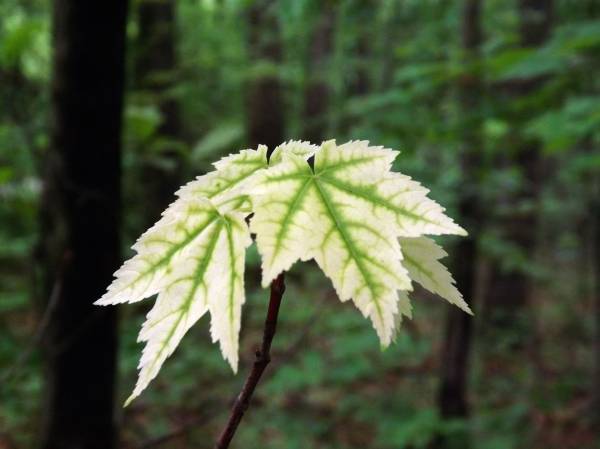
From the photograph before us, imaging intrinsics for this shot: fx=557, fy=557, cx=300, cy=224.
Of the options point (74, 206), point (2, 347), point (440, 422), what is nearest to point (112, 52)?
point (74, 206)

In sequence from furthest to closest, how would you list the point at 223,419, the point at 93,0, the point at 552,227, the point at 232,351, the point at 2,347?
the point at 552,227 < the point at 223,419 < the point at 2,347 < the point at 93,0 < the point at 232,351

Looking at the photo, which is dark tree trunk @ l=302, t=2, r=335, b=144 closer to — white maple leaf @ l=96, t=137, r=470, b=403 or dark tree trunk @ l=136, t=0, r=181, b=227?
dark tree trunk @ l=136, t=0, r=181, b=227

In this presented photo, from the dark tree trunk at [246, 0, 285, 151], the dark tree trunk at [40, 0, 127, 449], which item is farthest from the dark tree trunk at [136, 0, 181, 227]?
the dark tree trunk at [40, 0, 127, 449]

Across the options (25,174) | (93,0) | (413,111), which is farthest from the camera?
(413,111)

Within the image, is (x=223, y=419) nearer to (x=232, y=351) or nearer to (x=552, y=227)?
(x=232, y=351)

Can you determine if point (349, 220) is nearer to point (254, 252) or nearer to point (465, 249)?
point (254, 252)

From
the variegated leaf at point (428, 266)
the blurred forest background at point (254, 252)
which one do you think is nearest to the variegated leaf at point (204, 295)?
the variegated leaf at point (428, 266)

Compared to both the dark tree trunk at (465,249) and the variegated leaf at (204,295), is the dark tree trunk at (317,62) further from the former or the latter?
the variegated leaf at (204,295)
